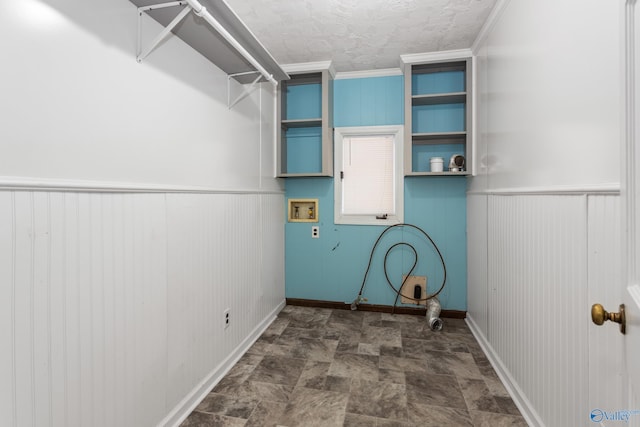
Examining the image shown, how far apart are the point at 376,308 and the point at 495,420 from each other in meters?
1.67

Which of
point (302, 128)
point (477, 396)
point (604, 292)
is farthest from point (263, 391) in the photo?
point (302, 128)

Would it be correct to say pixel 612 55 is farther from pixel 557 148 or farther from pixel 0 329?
pixel 0 329

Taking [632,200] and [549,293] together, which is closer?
[632,200]

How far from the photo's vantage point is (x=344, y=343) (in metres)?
2.61

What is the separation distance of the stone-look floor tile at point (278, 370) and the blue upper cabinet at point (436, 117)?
6.39ft

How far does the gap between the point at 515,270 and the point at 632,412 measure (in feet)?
4.16

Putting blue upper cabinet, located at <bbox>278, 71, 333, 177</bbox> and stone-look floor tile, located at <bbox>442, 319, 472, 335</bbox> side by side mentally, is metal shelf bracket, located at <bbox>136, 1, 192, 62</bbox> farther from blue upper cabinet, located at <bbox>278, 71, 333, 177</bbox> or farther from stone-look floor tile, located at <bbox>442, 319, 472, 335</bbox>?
stone-look floor tile, located at <bbox>442, 319, 472, 335</bbox>

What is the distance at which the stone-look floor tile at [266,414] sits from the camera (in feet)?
5.57

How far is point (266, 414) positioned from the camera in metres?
1.77

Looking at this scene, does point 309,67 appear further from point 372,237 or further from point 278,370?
point 278,370

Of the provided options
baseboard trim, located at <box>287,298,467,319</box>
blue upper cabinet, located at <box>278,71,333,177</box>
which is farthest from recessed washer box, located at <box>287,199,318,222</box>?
baseboard trim, located at <box>287,298,467,319</box>

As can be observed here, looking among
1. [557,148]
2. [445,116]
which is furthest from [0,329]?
[445,116]

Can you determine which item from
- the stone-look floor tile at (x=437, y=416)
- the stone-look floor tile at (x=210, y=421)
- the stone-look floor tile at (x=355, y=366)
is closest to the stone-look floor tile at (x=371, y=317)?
the stone-look floor tile at (x=355, y=366)

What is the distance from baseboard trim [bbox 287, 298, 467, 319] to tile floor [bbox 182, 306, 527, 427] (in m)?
0.25
